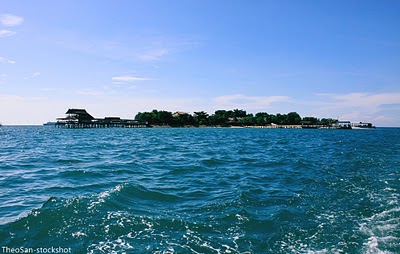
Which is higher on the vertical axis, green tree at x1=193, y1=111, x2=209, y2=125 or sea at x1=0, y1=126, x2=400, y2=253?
green tree at x1=193, y1=111, x2=209, y2=125

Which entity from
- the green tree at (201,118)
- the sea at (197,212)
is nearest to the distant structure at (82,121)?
the green tree at (201,118)

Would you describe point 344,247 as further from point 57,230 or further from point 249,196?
point 57,230

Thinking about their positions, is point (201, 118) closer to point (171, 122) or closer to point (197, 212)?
point (171, 122)

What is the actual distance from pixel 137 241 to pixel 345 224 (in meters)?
6.52

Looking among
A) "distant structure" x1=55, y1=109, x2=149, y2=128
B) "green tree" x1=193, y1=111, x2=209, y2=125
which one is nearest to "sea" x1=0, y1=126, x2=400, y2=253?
"distant structure" x1=55, y1=109, x2=149, y2=128

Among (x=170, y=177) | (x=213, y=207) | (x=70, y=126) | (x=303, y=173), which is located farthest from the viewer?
(x=70, y=126)

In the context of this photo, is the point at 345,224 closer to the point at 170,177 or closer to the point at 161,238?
the point at 161,238

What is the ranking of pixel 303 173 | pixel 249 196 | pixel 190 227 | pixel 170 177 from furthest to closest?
pixel 303 173, pixel 170 177, pixel 249 196, pixel 190 227

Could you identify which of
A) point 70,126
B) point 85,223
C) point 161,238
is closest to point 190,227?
point 161,238

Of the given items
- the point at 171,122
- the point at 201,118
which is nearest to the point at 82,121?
the point at 171,122

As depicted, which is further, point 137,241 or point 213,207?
point 213,207

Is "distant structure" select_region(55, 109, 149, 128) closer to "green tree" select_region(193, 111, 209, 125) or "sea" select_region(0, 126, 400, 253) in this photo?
"green tree" select_region(193, 111, 209, 125)

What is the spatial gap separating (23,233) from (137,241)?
3.27 m

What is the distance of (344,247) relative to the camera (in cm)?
728
